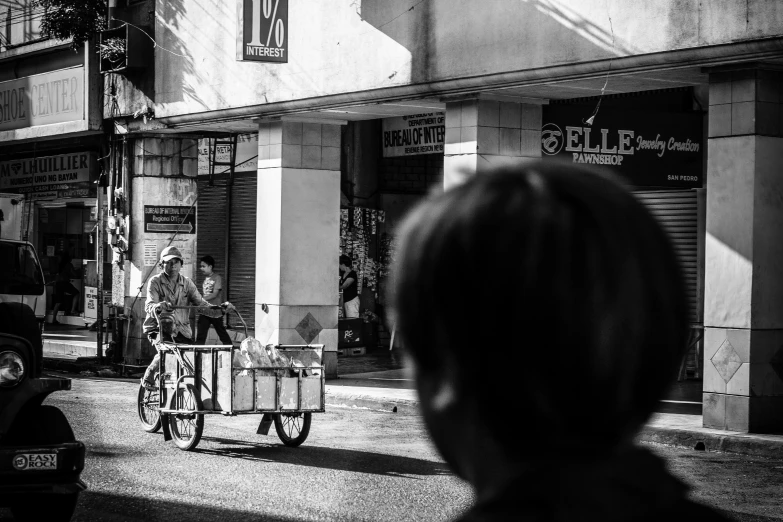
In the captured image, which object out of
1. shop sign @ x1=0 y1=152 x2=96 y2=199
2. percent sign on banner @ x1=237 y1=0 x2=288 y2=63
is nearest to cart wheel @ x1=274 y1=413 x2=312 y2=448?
percent sign on banner @ x1=237 y1=0 x2=288 y2=63

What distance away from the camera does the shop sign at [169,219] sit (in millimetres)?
19438

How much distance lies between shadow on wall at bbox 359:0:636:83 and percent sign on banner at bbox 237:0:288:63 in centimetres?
149

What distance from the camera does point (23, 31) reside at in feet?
77.7

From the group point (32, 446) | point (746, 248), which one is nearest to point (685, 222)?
point (746, 248)

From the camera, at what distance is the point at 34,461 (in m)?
6.94

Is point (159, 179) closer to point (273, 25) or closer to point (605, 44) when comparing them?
point (273, 25)

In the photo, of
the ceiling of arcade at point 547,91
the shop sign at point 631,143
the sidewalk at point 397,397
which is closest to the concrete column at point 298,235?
the ceiling of arcade at point 547,91

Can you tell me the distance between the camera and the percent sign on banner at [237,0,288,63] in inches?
632

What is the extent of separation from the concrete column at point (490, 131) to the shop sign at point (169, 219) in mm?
6527

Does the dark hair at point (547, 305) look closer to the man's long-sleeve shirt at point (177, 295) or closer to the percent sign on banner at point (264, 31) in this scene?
the man's long-sleeve shirt at point (177, 295)

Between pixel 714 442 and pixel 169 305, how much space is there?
17.0ft

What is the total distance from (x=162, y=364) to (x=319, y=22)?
6.43m

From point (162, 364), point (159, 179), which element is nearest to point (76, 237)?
point (159, 179)

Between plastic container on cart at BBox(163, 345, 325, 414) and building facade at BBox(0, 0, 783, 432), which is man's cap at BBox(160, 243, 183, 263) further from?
building facade at BBox(0, 0, 783, 432)
